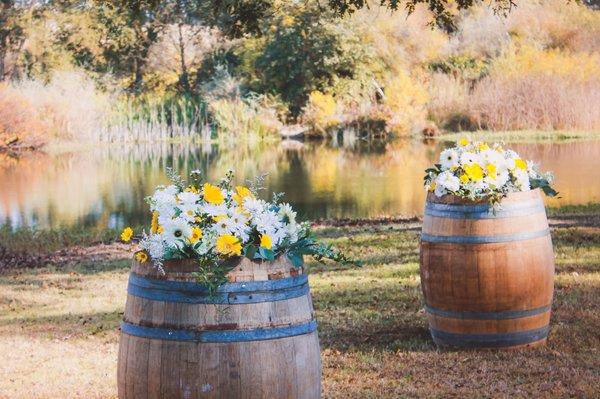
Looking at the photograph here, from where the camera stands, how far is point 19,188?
31.7 meters

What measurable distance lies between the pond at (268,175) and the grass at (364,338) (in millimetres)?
10216

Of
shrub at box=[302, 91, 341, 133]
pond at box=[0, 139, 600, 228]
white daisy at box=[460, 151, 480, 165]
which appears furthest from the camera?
shrub at box=[302, 91, 341, 133]

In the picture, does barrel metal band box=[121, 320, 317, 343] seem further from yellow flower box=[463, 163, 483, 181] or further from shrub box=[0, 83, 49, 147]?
shrub box=[0, 83, 49, 147]

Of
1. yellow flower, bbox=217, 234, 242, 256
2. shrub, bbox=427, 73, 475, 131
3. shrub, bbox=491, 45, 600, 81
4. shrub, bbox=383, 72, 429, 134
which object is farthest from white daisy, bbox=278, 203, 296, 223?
shrub, bbox=383, 72, 429, 134

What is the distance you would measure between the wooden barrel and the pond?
17.9m

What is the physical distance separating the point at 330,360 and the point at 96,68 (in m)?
56.3

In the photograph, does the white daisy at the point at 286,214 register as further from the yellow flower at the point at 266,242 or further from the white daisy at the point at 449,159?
the white daisy at the point at 449,159

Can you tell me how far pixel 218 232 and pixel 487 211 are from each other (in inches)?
139

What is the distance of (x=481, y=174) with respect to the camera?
8.11 metres

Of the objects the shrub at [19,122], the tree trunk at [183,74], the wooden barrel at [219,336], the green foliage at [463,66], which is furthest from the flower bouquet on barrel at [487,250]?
the tree trunk at [183,74]

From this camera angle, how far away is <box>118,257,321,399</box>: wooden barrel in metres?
4.85

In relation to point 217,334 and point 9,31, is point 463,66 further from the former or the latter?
point 217,334

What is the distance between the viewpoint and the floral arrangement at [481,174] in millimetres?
8102

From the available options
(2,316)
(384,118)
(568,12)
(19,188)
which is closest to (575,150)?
(384,118)
